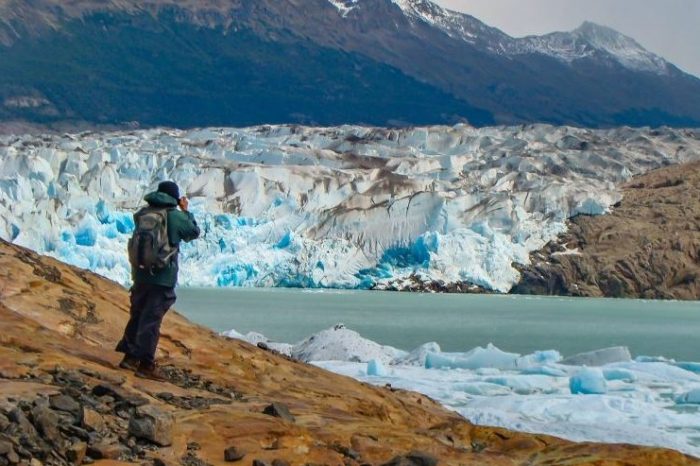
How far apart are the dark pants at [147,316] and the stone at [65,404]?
4.54 feet

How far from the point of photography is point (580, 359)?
1903 centimetres

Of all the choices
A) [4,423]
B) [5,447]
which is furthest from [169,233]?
[5,447]

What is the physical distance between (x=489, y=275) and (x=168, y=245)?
44394 millimetres

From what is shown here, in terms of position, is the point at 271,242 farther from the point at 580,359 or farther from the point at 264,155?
the point at 580,359

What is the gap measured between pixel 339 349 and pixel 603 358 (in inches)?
190

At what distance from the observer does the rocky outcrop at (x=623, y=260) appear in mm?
51969

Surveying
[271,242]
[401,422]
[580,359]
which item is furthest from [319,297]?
[401,422]

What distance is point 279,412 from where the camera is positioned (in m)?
5.39

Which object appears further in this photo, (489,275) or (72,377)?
(489,275)

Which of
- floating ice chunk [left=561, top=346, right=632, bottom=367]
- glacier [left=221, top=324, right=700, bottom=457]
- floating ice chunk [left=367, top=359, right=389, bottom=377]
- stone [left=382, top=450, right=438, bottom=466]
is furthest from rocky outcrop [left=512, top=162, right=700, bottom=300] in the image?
stone [left=382, top=450, right=438, bottom=466]

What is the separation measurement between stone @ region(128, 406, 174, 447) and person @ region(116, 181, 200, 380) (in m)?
1.30

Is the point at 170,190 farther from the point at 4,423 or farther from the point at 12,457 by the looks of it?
the point at 12,457

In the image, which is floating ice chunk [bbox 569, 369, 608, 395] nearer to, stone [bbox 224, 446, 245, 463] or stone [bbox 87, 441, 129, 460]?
stone [bbox 224, 446, 245, 463]

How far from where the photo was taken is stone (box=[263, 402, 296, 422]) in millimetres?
5379
